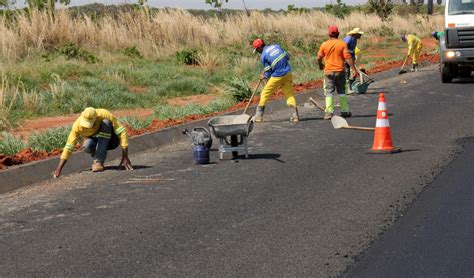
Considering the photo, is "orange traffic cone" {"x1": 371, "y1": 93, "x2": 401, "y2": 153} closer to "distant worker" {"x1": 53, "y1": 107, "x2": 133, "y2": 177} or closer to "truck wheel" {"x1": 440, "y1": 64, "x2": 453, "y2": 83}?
"distant worker" {"x1": 53, "y1": 107, "x2": 133, "y2": 177}

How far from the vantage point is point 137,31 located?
107 feet

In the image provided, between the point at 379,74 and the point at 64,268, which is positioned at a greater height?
the point at 64,268

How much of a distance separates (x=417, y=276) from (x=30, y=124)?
40.2 feet

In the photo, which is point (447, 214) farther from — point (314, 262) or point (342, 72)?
point (342, 72)

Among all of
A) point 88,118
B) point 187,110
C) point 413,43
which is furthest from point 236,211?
point 413,43

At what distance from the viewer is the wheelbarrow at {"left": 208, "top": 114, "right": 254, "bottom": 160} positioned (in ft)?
40.9

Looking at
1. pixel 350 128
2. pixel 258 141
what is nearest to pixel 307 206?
pixel 258 141

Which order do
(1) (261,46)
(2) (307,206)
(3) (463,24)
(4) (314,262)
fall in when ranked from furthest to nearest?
1. (3) (463,24)
2. (1) (261,46)
3. (2) (307,206)
4. (4) (314,262)

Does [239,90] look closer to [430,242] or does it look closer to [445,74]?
[445,74]

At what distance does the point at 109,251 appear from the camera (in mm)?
7707

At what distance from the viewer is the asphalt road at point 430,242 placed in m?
6.82

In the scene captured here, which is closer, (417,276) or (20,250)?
(417,276)

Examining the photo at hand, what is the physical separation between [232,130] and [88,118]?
6.28 feet

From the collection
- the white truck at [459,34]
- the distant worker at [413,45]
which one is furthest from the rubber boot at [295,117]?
the distant worker at [413,45]
